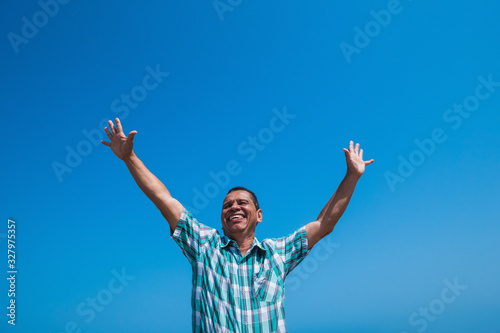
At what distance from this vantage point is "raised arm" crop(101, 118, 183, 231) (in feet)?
14.6

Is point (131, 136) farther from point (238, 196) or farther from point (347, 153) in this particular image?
point (347, 153)

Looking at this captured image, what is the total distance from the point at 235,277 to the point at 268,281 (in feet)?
1.28

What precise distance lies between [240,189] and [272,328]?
1.84 meters

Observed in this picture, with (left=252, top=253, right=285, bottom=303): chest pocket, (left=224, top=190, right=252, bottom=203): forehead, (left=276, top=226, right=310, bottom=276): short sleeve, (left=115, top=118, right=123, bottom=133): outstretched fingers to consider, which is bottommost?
(left=252, top=253, right=285, bottom=303): chest pocket

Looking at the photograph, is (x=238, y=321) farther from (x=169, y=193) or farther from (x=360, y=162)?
(x=360, y=162)

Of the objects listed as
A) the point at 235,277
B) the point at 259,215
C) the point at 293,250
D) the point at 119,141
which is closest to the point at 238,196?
the point at 259,215

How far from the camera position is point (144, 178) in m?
4.60

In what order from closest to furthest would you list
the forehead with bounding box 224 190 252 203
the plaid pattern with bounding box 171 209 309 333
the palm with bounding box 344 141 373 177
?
the plaid pattern with bounding box 171 209 309 333 < the forehead with bounding box 224 190 252 203 < the palm with bounding box 344 141 373 177

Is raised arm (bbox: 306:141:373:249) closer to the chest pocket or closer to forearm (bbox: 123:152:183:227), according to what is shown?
the chest pocket

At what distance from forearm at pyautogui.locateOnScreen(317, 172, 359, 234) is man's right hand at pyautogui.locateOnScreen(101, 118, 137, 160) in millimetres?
2595

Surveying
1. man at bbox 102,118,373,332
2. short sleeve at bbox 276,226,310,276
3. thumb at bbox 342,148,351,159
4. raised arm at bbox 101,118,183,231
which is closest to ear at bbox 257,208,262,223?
man at bbox 102,118,373,332

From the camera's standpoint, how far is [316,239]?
185 inches

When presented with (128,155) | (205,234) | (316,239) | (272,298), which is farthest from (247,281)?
(128,155)

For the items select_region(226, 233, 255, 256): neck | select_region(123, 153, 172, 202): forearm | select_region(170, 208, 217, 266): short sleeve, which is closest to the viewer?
select_region(170, 208, 217, 266): short sleeve
